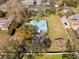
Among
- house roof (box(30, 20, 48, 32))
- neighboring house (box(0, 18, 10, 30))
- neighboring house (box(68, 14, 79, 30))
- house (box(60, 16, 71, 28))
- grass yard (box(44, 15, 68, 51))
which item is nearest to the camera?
grass yard (box(44, 15, 68, 51))

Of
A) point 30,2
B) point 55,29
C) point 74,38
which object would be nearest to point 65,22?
point 55,29

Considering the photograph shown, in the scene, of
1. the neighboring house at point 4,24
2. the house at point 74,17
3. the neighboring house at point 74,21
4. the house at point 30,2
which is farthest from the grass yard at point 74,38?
the house at point 30,2

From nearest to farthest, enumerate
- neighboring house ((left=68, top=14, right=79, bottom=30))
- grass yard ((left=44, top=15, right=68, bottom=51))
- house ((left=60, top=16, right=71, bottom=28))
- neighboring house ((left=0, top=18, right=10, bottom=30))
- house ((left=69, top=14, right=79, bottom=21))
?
grass yard ((left=44, top=15, right=68, bottom=51)) < neighboring house ((left=0, top=18, right=10, bottom=30)) < neighboring house ((left=68, top=14, right=79, bottom=30)) < house ((left=60, top=16, right=71, bottom=28)) < house ((left=69, top=14, right=79, bottom=21))

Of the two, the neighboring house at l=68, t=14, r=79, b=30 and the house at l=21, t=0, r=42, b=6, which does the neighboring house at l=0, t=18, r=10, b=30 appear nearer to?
the house at l=21, t=0, r=42, b=6

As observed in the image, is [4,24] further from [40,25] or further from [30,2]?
[30,2]

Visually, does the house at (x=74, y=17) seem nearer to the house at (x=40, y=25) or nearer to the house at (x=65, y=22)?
the house at (x=65, y=22)

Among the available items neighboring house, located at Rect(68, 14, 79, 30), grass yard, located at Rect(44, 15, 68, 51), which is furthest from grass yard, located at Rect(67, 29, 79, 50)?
neighboring house, located at Rect(68, 14, 79, 30)

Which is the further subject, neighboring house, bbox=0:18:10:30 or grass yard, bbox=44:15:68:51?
neighboring house, bbox=0:18:10:30
